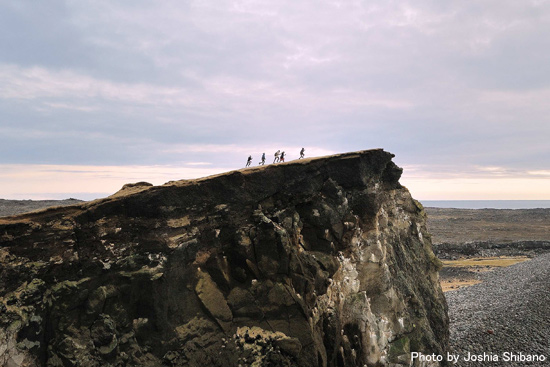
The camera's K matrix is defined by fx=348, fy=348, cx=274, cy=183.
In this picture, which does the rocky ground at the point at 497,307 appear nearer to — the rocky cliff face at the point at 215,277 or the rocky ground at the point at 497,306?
the rocky ground at the point at 497,306

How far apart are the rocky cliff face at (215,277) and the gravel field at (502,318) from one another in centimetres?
1302

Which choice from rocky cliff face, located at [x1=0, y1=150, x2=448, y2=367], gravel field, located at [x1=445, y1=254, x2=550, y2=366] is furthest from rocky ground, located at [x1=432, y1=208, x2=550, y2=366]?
rocky cliff face, located at [x1=0, y1=150, x2=448, y2=367]

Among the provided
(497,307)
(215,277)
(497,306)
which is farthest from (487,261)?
(215,277)

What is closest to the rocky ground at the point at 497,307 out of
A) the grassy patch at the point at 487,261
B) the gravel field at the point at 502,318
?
the gravel field at the point at 502,318

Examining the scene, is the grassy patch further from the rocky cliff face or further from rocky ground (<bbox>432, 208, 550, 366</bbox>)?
the rocky cliff face

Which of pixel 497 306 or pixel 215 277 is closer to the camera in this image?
pixel 215 277

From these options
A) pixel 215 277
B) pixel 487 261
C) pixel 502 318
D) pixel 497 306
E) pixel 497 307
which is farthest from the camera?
pixel 487 261

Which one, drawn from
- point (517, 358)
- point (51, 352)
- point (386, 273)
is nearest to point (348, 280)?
point (386, 273)

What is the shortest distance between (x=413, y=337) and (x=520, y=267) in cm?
4928

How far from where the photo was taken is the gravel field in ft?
89.6

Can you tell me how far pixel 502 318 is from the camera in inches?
1262

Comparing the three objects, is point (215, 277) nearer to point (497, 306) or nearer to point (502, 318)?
point (502, 318)

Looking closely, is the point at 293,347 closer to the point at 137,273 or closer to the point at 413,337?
the point at 137,273

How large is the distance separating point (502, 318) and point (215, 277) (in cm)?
3035
